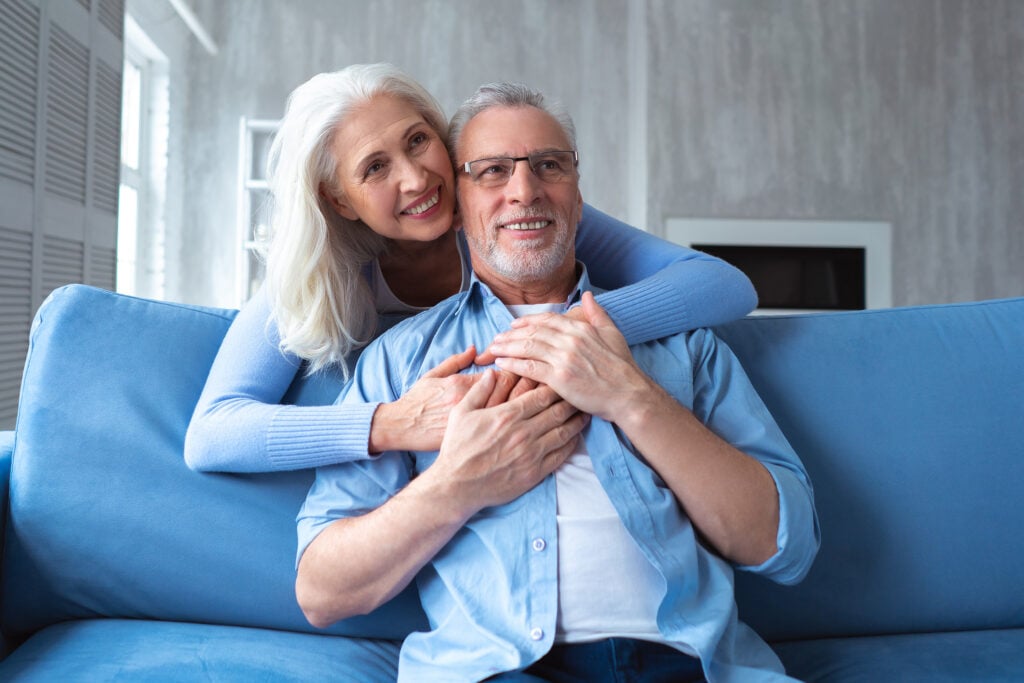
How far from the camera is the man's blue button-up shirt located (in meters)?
1.17

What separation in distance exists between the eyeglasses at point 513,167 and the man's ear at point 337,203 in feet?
0.82

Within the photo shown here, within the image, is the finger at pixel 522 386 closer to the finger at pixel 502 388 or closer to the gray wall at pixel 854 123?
the finger at pixel 502 388

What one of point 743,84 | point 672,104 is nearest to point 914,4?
point 743,84

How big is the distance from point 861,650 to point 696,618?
1.31ft

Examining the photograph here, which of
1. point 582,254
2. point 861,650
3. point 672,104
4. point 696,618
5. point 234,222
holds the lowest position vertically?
point 861,650

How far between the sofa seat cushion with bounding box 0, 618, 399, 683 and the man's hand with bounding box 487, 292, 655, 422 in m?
0.50

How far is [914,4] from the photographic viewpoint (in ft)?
18.1

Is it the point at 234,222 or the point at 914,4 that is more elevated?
the point at 914,4

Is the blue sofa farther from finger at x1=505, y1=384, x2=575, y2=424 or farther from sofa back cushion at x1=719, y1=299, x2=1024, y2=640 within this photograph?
finger at x1=505, y1=384, x2=575, y2=424

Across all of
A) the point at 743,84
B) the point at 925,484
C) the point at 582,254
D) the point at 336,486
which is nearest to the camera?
the point at 336,486

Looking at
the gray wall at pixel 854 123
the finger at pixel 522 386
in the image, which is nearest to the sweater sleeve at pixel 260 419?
the finger at pixel 522 386

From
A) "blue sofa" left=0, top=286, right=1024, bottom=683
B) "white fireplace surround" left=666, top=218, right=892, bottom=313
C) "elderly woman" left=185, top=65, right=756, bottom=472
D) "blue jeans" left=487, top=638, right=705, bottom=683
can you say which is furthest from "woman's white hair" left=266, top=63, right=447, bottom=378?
"white fireplace surround" left=666, top=218, right=892, bottom=313

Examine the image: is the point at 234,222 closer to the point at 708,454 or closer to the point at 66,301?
the point at 66,301

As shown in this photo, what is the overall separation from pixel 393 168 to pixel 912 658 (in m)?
1.17
